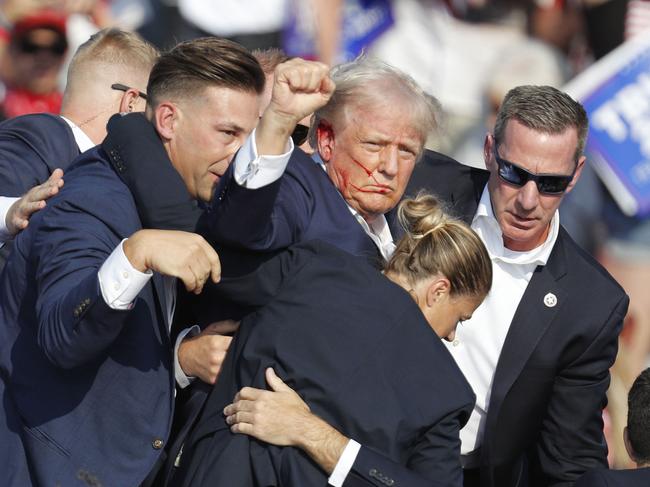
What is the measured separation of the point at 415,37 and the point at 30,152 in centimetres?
306

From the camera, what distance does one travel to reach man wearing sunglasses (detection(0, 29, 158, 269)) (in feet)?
13.2

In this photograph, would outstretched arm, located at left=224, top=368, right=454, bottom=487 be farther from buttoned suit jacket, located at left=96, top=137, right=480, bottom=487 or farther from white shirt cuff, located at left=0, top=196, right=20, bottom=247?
white shirt cuff, located at left=0, top=196, right=20, bottom=247

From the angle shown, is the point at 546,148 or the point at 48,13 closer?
the point at 546,148

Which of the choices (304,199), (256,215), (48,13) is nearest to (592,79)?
(48,13)

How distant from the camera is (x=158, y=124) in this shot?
3.30 metres

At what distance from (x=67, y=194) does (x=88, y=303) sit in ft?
1.55

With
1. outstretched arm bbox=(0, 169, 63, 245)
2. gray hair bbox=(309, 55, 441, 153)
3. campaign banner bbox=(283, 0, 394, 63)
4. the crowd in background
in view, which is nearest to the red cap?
the crowd in background

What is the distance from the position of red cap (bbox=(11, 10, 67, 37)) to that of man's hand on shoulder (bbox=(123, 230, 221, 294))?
4.14 meters

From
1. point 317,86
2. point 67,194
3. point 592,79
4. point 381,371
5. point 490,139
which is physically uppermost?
point 317,86

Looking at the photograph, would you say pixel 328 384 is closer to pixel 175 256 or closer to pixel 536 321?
pixel 175 256

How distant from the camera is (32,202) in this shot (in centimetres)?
333

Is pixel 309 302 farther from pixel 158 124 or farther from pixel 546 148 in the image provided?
pixel 546 148

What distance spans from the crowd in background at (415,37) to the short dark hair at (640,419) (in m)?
3.07

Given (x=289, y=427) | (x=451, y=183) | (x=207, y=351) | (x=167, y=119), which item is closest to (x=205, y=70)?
(x=167, y=119)
